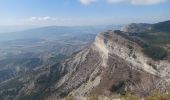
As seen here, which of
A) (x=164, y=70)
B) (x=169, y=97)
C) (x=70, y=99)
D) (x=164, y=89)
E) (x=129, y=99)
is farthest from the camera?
(x=164, y=70)

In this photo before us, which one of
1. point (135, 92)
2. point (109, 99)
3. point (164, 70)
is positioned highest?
point (109, 99)

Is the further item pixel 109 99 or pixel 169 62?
pixel 169 62

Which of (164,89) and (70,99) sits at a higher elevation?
(70,99)

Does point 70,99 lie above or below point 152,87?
above

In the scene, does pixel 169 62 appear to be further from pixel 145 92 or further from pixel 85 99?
pixel 85 99

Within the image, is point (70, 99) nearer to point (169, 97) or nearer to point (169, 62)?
point (169, 97)

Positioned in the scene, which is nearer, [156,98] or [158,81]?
[156,98]

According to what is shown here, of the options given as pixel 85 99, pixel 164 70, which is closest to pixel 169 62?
pixel 164 70

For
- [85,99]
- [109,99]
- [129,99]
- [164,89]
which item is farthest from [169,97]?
[164,89]

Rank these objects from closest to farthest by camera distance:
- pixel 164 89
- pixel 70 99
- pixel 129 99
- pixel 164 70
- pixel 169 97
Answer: pixel 169 97
pixel 129 99
pixel 70 99
pixel 164 89
pixel 164 70
